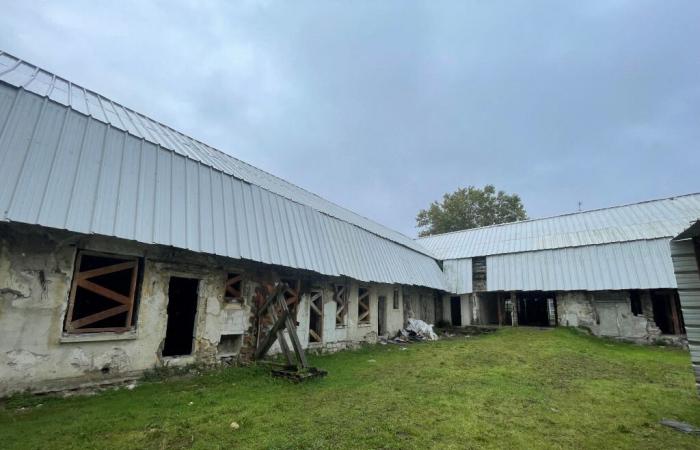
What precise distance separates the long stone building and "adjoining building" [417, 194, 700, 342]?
0.42ft

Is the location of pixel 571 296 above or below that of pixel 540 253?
below

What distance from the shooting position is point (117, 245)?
7.90m

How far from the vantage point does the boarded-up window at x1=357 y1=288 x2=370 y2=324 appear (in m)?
16.1

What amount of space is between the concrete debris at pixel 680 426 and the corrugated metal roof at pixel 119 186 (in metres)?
8.98

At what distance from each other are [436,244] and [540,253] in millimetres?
8670

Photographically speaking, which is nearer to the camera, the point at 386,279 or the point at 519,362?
the point at 519,362

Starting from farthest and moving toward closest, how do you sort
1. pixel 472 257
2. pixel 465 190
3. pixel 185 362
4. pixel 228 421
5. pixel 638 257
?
pixel 465 190
pixel 472 257
pixel 638 257
pixel 185 362
pixel 228 421

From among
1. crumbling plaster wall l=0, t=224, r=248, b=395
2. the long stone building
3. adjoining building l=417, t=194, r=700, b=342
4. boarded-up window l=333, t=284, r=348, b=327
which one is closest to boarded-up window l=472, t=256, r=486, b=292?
adjoining building l=417, t=194, r=700, b=342

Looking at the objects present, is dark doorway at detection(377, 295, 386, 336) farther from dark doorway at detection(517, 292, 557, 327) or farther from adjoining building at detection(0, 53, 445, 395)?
dark doorway at detection(517, 292, 557, 327)

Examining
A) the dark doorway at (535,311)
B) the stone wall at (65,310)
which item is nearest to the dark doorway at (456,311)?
the dark doorway at (535,311)

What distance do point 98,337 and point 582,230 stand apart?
24771 mm

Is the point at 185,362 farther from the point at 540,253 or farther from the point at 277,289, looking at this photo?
the point at 540,253

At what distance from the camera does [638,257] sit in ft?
58.6

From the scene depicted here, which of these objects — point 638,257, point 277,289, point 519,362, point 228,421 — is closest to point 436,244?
point 638,257
